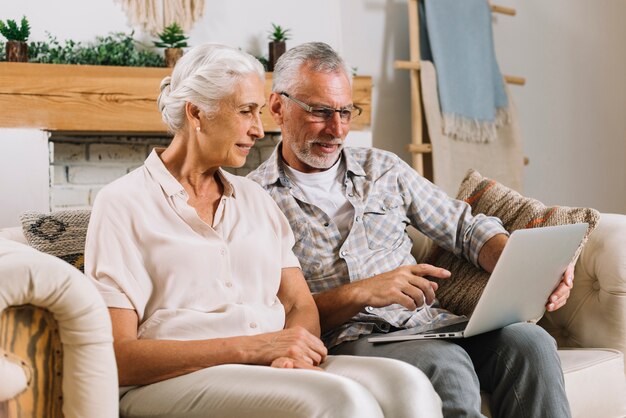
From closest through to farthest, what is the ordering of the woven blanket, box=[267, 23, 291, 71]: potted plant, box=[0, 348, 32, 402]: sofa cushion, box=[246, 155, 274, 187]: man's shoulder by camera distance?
box=[0, 348, 32, 402]: sofa cushion → box=[246, 155, 274, 187]: man's shoulder → box=[267, 23, 291, 71]: potted plant → the woven blanket

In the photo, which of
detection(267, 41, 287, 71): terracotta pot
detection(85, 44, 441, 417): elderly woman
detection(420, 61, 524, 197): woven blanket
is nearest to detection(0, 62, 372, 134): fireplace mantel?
detection(267, 41, 287, 71): terracotta pot

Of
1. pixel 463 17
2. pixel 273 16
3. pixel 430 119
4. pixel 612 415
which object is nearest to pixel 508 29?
pixel 463 17

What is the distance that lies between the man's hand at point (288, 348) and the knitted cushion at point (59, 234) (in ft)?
1.59

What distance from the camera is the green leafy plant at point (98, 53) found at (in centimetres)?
359

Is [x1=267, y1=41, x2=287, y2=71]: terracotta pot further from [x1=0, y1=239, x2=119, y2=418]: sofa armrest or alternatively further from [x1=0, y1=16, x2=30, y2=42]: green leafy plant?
[x1=0, y1=239, x2=119, y2=418]: sofa armrest

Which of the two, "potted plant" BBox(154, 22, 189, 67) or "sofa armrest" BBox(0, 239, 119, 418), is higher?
→ "potted plant" BBox(154, 22, 189, 67)

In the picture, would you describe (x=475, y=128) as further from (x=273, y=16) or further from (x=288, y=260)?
(x=288, y=260)

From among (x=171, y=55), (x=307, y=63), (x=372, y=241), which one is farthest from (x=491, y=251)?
(x=171, y=55)

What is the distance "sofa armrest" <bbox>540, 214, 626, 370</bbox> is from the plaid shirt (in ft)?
0.76

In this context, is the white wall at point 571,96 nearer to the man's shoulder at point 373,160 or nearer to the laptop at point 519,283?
the man's shoulder at point 373,160

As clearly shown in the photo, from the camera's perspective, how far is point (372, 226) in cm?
218

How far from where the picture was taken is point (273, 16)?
407cm

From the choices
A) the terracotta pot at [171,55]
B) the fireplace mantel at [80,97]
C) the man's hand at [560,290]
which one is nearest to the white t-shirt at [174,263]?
the man's hand at [560,290]

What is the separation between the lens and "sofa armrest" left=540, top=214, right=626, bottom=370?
2.18m
